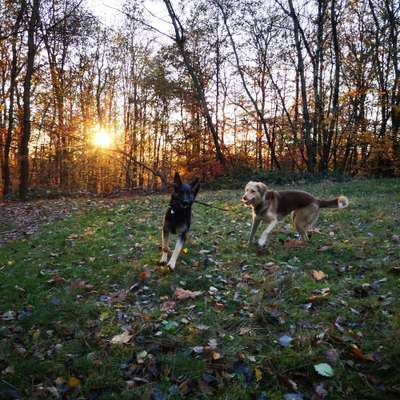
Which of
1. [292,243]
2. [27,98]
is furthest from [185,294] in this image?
[27,98]

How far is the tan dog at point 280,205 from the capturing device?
7.83 meters

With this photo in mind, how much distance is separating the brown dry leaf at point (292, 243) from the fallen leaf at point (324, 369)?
4285mm

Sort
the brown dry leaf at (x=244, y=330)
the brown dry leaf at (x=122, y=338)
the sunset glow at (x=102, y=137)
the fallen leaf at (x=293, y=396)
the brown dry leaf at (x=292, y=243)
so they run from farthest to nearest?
the sunset glow at (x=102, y=137) < the brown dry leaf at (x=292, y=243) < the brown dry leaf at (x=244, y=330) < the brown dry leaf at (x=122, y=338) < the fallen leaf at (x=293, y=396)

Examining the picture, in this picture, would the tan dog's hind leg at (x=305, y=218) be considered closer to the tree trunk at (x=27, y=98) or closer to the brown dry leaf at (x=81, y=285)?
the brown dry leaf at (x=81, y=285)

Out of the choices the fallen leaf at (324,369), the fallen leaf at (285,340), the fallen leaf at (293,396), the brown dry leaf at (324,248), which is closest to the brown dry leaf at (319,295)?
the fallen leaf at (285,340)

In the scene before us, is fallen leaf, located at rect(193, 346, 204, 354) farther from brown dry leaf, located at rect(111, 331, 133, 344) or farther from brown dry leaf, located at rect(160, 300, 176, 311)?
brown dry leaf, located at rect(160, 300, 176, 311)

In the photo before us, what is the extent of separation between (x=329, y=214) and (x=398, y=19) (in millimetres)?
18155

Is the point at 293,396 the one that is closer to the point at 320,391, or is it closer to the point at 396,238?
the point at 320,391

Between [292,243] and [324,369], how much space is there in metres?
4.58

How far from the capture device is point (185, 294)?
17.5ft

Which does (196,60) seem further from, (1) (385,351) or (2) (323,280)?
(1) (385,351)

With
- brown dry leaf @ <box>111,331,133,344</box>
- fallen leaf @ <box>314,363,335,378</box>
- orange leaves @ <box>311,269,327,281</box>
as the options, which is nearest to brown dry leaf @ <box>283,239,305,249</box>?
orange leaves @ <box>311,269,327,281</box>

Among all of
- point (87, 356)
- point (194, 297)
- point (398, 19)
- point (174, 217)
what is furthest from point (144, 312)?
point (398, 19)

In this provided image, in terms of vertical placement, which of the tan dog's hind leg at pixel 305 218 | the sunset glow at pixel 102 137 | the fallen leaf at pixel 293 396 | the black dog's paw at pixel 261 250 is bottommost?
the fallen leaf at pixel 293 396
